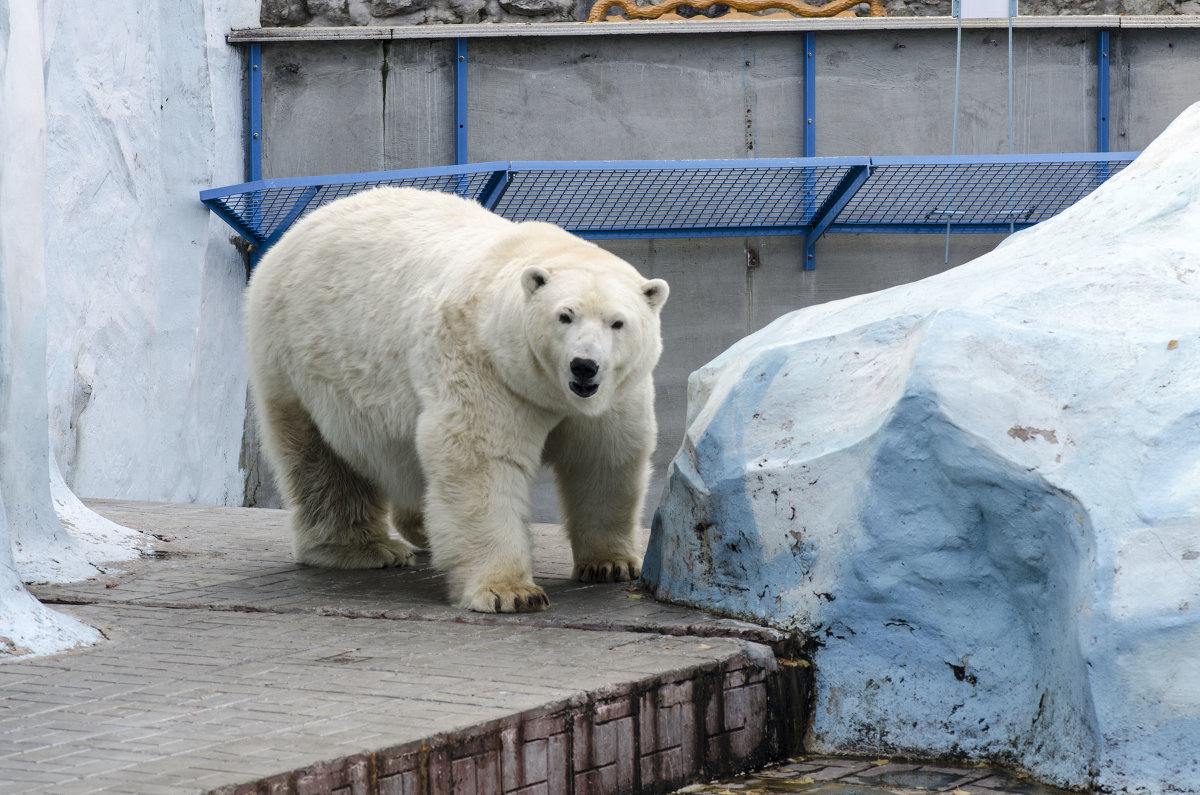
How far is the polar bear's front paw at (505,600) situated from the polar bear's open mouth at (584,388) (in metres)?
0.68

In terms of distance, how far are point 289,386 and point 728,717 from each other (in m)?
2.51

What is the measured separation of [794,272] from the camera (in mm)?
10297

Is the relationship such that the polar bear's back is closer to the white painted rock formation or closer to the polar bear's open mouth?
the polar bear's open mouth

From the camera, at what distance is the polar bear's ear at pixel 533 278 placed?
13.9 ft

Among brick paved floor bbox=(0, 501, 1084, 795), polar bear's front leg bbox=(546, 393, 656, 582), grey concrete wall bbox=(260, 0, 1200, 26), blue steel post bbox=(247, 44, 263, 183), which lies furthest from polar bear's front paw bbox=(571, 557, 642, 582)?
grey concrete wall bbox=(260, 0, 1200, 26)

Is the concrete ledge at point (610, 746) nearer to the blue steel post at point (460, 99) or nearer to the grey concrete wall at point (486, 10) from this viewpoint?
the blue steel post at point (460, 99)

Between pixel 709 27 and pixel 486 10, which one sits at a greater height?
pixel 486 10

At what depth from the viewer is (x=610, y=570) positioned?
16.0 feet

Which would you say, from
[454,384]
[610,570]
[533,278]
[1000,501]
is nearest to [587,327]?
[533,278]

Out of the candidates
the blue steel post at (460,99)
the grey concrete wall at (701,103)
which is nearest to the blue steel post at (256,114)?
the grey concrete wall at (701,103)

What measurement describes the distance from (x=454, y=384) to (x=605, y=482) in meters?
0.68

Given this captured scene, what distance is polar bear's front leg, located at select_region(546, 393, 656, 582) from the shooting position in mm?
4613

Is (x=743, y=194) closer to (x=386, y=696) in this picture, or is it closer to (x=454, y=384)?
(x=454, y=384)

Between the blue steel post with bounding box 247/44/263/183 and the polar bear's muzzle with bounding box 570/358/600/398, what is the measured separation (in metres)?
6.77
